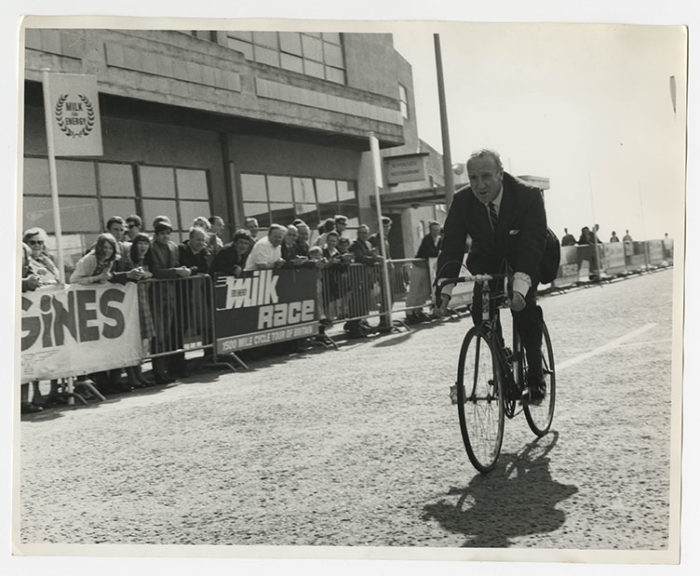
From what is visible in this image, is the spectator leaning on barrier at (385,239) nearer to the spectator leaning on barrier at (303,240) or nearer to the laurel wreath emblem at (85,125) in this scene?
the spectator leaning on barrier at (303,240)

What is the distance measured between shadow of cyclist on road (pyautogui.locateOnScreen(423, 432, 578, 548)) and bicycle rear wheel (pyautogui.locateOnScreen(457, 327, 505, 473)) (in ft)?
0.35

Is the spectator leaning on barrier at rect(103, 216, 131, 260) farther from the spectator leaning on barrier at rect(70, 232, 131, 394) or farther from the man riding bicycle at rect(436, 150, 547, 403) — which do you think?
the man riding bicycle at rect(436, 150, 547, 403)

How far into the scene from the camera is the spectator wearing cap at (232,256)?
24.2ft

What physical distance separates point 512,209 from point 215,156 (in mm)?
2990

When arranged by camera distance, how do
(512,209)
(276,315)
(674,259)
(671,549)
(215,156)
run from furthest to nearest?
1. (276,315)
2. (215,156)
3. (512,209)
4. (674,259)
5. (671,549)

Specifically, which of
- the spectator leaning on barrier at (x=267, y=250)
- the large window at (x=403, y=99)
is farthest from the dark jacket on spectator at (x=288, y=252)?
the large window at (x=403, y=99)

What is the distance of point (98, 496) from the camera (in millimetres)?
3787

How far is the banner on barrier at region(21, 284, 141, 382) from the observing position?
4410mm

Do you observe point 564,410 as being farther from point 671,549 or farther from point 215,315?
point 215,315

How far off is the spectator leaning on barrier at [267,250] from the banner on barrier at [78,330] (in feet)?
4.89

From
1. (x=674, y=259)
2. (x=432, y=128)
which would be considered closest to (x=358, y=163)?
(x=432, y=128)

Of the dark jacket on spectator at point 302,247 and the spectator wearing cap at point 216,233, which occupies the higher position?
the spectator wearing cap at point 216,233

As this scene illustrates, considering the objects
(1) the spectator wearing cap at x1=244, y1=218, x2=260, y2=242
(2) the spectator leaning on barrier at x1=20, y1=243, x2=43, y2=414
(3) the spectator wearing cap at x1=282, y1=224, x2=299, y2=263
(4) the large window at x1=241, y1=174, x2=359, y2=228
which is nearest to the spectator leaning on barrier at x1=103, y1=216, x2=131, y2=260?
(2) the spectator leaning on barrier at x1=20, y1=243, x2=43, y2=414

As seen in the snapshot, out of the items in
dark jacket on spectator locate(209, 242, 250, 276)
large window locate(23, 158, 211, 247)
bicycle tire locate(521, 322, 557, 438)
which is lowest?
bicycle tire locate(521, 322, 557, 438)
